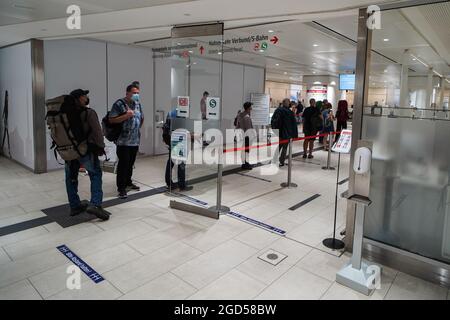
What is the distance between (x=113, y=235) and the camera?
3.83 metres

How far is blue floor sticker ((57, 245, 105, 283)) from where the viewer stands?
2922mm

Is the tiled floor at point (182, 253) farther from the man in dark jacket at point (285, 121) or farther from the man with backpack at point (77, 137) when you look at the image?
the man in dark jacket at point (285, 121)

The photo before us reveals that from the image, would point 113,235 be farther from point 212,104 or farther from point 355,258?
point 355,258

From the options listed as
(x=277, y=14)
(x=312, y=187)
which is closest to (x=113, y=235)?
(x=277, y=14)

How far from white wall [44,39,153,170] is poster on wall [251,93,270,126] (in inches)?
185

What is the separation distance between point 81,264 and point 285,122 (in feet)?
18.5

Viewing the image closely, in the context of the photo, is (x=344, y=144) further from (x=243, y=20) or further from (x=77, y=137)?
(x=77, y=137)

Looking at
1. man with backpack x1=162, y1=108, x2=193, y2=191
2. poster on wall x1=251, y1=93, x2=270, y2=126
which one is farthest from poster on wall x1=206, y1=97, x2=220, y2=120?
poster on wall x1=251, y1=93, x2=270, y2=126

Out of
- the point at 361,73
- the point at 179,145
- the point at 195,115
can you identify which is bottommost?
the point at 179,145

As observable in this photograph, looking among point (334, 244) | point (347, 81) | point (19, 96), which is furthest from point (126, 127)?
point (347, 81)

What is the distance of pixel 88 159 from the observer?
164 inches

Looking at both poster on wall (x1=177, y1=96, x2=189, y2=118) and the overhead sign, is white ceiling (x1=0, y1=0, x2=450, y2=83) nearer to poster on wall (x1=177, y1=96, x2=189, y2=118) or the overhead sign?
the overhead sign
